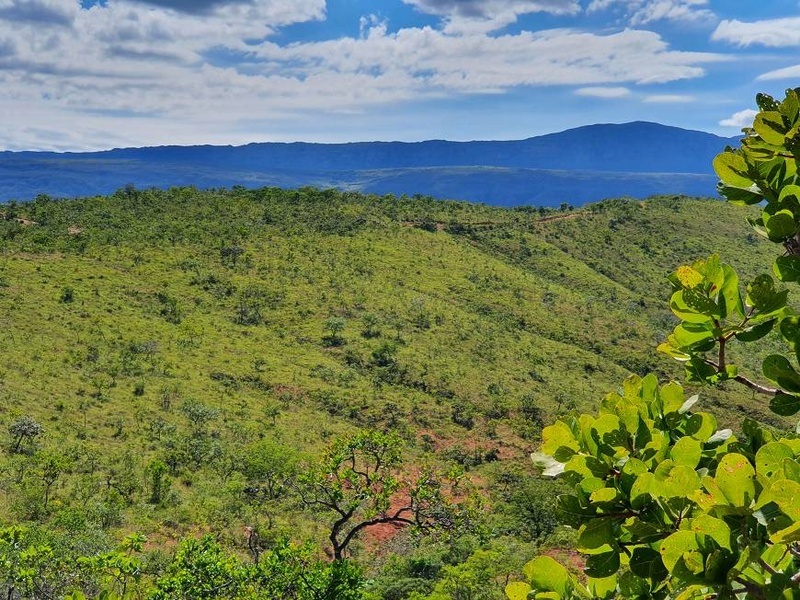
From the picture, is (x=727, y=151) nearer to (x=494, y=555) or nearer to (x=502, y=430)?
(x=494, y=555)

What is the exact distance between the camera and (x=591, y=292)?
1908 inches

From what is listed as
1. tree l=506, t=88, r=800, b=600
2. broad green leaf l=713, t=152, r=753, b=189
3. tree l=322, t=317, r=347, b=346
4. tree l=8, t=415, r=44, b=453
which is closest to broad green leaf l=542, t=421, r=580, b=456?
tree l=506, t=88, r=800, b=600

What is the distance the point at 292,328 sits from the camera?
1428 inches

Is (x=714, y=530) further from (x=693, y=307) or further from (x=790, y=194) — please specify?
(x=790, y=194)

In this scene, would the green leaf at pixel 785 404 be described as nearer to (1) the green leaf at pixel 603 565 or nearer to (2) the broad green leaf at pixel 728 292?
(2) the broad green leaf at pixel 728 292

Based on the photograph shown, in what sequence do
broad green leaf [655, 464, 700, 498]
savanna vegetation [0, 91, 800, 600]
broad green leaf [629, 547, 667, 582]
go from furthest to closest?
1. savanna vegetation [0, 91, 800, 600]
2. broad green leaf [629, 547, 667, 582]
3. broad green leaf [655, 464, 700, 498]

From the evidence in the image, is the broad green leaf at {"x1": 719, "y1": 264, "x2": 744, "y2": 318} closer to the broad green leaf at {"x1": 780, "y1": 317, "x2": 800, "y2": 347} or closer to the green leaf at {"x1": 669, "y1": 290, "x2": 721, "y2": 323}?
the green leaf at {"x1": 669, "y1": 290, "x2": 721, "y2": 323}

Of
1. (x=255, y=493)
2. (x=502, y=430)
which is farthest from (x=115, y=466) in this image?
(x=502, y=430)

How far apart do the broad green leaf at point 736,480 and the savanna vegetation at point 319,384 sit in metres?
0.23

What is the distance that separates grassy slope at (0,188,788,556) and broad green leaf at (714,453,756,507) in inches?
703

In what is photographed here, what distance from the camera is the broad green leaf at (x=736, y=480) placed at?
45.6 inches

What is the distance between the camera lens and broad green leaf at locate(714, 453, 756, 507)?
1.16 metres

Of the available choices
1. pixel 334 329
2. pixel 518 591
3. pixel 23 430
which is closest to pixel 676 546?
pixel 518 591

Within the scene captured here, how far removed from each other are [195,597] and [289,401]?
21336 mm
